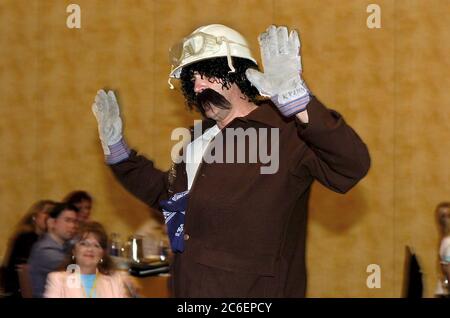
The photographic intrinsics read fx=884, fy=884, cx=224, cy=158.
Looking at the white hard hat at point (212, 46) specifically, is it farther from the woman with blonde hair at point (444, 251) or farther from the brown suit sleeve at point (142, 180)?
the woman with blonde hair at point (444, 251)

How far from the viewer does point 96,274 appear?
4.04 m

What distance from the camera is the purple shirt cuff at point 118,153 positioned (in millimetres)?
2930

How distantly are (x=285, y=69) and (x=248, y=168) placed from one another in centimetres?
38

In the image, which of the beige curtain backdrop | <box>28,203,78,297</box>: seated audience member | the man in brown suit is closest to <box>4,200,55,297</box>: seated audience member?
<box>28,203,78,297</box>: seated audience member

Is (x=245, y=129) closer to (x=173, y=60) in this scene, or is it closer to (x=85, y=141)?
(x=173, y=60)

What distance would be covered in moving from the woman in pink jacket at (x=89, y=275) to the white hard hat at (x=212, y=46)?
143 cm

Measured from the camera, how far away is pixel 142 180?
2.91 metres

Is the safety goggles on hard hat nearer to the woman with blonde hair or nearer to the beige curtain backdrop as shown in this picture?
the woman with blonde hair

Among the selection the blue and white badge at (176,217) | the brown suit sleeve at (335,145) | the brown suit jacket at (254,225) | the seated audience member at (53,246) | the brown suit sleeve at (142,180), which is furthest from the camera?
the seated audience member at (53,246)

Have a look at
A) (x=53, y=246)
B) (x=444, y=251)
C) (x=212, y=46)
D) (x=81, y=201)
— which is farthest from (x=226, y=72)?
(x=81, y=201)

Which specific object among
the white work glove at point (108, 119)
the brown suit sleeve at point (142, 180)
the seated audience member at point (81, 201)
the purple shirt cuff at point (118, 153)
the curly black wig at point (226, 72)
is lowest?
the seated audience member at point (81, 201)

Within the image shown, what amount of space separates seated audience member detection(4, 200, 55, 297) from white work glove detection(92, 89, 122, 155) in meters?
1.82

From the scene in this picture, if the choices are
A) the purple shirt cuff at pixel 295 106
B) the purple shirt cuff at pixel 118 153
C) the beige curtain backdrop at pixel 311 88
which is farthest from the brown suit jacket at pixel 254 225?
the beige curtain backdrop at pixel 311 88

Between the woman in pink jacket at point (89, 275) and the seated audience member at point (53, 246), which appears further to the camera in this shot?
the seated audience member at point (53, 246)
